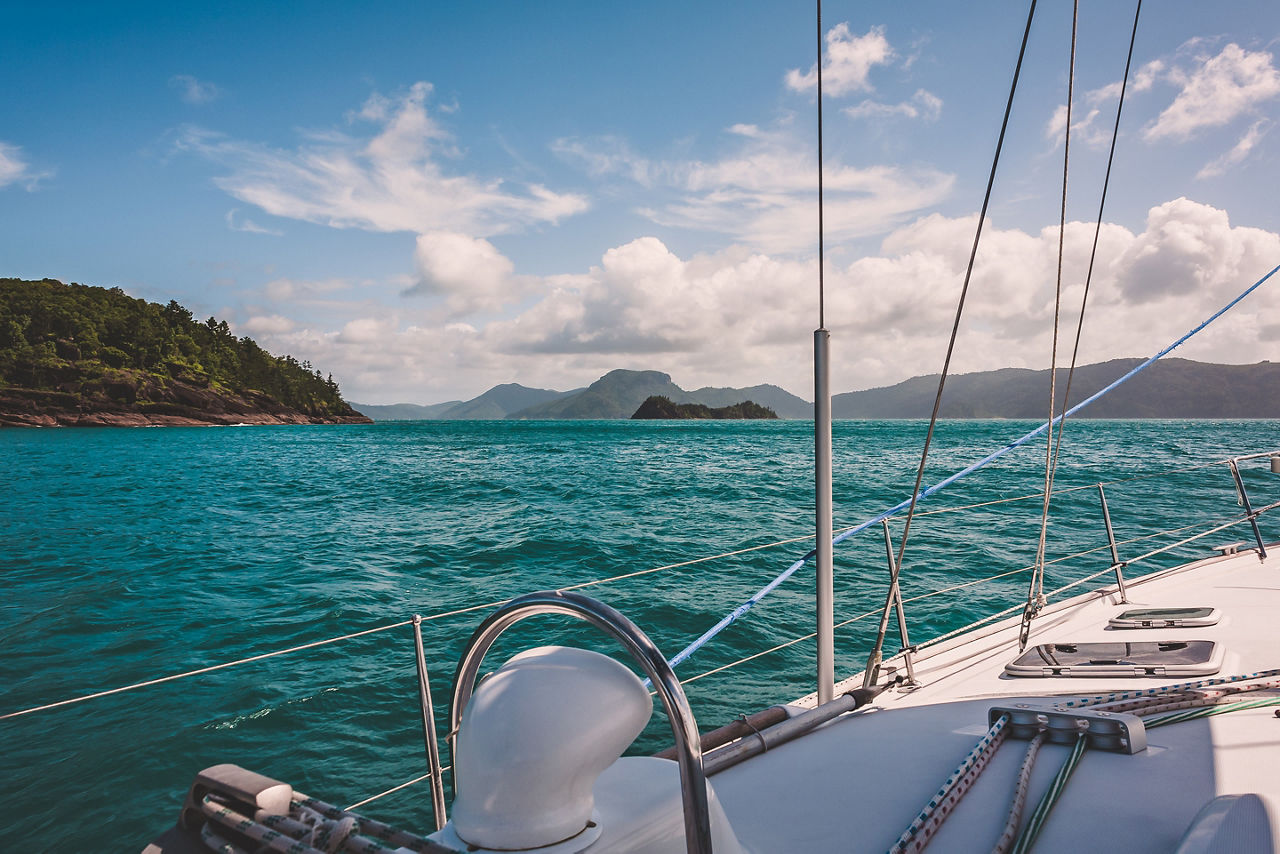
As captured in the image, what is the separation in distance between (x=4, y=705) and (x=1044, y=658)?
766 cm

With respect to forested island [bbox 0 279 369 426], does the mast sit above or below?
below

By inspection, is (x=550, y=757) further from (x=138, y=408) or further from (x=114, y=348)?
(x=114, y=348)

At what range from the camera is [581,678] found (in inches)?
36.9

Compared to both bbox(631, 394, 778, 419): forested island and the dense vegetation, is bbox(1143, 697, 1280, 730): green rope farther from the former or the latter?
bbox(631, 394, 778, 419): forested island

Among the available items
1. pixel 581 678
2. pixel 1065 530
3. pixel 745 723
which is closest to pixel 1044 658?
pixel 745 723

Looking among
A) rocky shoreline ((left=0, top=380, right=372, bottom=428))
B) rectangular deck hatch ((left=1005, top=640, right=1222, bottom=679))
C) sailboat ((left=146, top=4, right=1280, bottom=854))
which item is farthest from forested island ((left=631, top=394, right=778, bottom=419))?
sailboat ((left=146, top=4, right=1280, bottom=854))

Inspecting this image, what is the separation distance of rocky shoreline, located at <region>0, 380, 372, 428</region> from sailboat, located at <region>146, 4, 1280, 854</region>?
262ft

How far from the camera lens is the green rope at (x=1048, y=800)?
1321 mm

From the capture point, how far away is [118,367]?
68.9m

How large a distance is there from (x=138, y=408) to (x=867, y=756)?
81975mm

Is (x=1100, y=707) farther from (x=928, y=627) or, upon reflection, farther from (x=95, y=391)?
(x=95, y=391)

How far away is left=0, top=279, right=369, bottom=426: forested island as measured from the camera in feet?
205

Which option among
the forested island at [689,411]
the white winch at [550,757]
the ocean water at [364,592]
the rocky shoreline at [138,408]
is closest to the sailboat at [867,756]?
the white winch at [550,757]

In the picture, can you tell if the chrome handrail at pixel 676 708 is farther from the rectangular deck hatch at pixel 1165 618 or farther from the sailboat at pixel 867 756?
the rectangular deck hatch at pixel 1165 618
